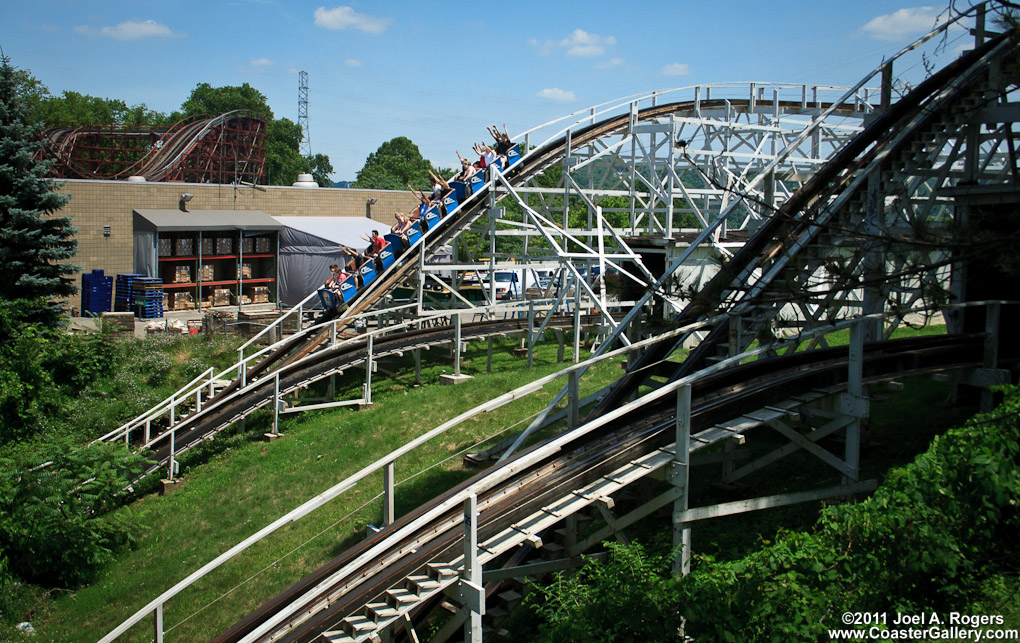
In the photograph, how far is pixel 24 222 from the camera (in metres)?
20.7

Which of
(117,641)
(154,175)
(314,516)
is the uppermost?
(154,175)

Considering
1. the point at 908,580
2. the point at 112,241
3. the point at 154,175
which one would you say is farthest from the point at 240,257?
the point at 908,580

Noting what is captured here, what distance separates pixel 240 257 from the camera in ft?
96.2

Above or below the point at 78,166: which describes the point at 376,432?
below

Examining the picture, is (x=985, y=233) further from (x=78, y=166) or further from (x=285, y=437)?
(x=78, y=166)

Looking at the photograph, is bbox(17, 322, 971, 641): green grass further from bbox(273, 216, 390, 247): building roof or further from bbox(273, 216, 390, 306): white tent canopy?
bbox(273, 216, 390, 247): building roof

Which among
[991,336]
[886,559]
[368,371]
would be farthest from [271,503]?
[991,336]

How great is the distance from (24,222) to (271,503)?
527 inches

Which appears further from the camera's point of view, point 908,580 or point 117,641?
point 117,641

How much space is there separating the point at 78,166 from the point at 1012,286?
147 feet

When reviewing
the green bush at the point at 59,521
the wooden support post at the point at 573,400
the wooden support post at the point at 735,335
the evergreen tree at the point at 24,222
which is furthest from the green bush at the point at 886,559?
the evergreen tree at the point at 24,222

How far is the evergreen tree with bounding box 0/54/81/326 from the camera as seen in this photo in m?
20.2

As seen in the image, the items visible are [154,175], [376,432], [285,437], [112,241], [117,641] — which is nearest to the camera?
[117,641]

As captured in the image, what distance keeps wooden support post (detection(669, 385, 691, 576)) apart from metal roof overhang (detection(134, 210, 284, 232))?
24.5 meters
